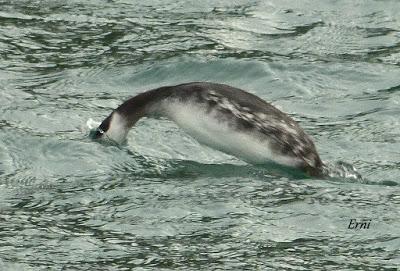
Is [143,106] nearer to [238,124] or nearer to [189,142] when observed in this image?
[189,142]

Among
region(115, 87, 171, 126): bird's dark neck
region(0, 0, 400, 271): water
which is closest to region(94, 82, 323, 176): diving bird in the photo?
region(115, 87, 171, 126): bird's dark neck

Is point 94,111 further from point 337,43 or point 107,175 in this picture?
point 337,43

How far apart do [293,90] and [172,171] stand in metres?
2.77

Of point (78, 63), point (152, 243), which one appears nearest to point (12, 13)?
point (78, 63)

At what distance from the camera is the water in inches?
356

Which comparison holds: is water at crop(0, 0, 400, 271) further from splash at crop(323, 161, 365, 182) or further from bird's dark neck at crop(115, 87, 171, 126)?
bird's dark neck at crop(115, 87, 171, 126)

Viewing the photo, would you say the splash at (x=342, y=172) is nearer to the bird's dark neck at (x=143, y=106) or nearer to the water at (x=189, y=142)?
the water at (x=189, y=142)

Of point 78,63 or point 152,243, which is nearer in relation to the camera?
point 152,243

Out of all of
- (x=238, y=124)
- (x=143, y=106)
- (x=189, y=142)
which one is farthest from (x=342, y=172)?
(x=143, y=106)

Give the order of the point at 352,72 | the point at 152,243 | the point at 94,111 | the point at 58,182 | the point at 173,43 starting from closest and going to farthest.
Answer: the point at 152,243 → the point at 58,182 → the point at 94,111 → the point at 352,72 → the point at 173,43

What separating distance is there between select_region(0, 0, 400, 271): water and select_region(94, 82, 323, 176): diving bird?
16 centimetres

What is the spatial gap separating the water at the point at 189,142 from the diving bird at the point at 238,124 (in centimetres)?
16

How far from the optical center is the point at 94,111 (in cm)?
1248

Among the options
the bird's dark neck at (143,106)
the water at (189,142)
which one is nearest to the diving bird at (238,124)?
the bird's dark neck at (143,106)
